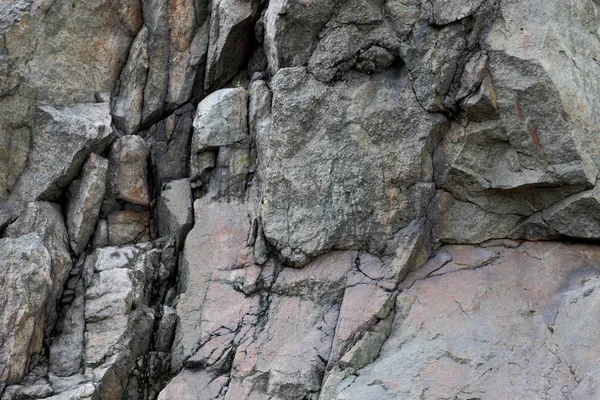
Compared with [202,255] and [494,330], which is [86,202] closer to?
[202,255]

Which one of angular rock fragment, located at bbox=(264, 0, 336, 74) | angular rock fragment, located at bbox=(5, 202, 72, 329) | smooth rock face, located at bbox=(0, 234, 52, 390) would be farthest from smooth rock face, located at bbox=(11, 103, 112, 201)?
angular rock fragment, located at bbox=(264, 0, 336, 74)

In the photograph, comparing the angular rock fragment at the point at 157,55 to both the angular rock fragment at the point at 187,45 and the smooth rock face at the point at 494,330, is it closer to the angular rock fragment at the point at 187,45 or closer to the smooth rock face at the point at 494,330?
the angular rock fragment at the point at 187,45

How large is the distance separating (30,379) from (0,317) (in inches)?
30.5

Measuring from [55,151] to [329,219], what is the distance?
147 inches

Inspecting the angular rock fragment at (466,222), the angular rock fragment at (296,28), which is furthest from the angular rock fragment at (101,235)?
the angular rock fragment at (466,222)

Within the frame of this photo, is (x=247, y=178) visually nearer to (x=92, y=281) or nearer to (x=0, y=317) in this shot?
(x=92, y=281)

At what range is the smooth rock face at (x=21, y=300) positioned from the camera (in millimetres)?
7520

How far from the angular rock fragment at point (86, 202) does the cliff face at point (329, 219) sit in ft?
0.09

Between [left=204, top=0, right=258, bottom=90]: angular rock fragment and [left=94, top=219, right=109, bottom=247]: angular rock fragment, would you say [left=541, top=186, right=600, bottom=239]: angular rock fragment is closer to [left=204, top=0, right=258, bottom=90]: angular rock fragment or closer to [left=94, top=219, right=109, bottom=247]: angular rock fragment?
[left=204, top=0, right=258, bottom=90]: angular rock fragment

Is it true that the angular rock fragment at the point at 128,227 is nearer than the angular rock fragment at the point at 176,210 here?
Yes

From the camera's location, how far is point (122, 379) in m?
7.76

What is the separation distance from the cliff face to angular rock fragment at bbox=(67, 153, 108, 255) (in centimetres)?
3

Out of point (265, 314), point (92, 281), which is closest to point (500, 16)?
point (265, 314)

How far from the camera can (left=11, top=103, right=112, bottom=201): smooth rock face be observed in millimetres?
8742
